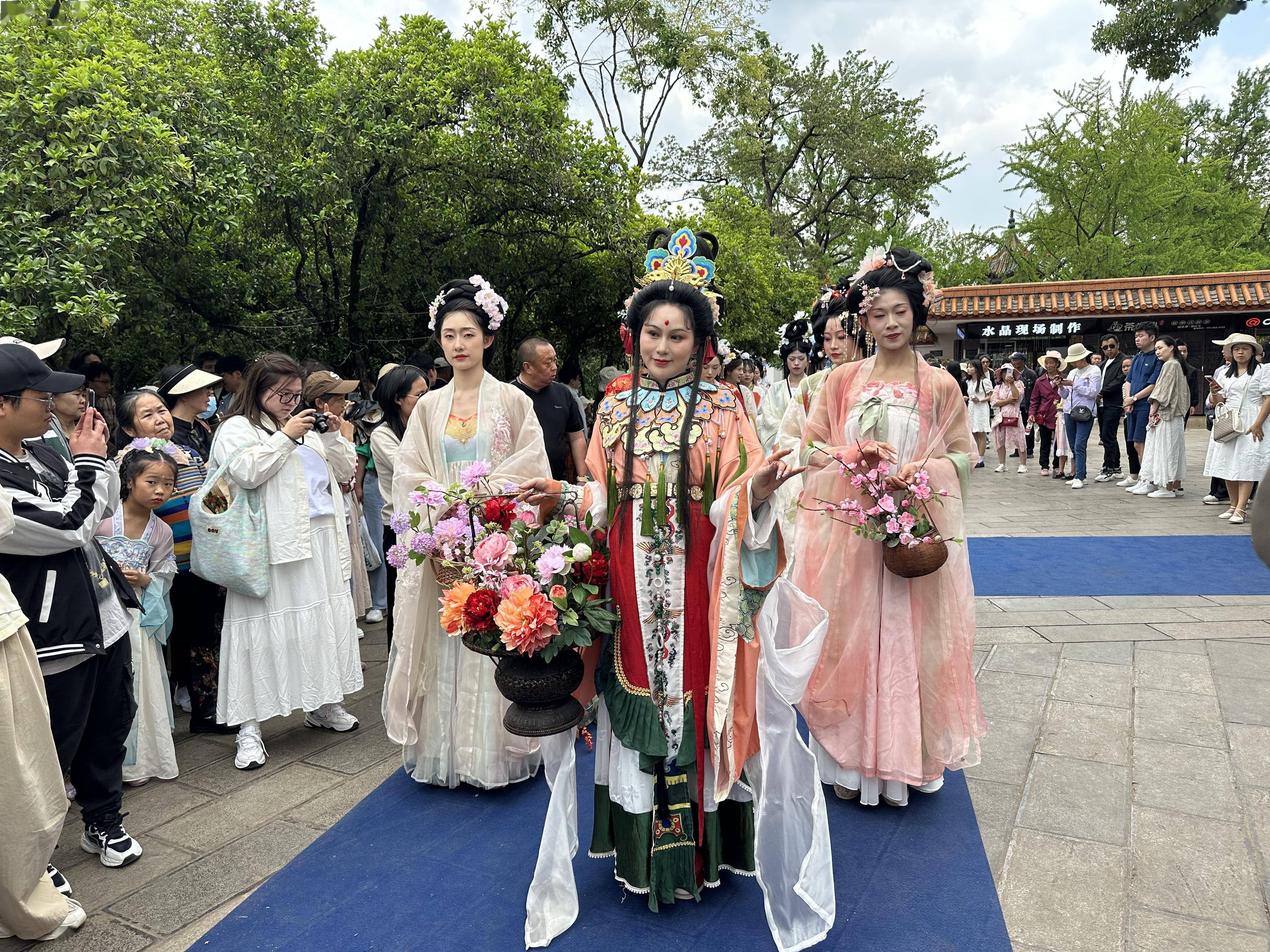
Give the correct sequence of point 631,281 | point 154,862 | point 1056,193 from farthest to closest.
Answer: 1. point 1056,193
2. point 631,281
3. point 154,862

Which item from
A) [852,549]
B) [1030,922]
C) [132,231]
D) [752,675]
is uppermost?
[132,231]

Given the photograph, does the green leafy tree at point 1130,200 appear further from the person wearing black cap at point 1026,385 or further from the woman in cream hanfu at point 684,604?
the woman in cream hanfu at point 684,604

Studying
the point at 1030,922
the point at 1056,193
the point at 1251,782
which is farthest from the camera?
the point at 1056,193

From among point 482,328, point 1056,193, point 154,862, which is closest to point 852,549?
point 482,328

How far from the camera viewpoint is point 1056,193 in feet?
73.2

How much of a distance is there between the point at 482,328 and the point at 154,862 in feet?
7.80

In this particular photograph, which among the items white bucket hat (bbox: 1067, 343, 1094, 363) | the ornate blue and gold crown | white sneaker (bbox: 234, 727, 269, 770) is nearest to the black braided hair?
white sneaker (bbox: 234, 727, 269, 770)

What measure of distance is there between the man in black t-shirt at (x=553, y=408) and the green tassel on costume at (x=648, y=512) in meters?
2.32

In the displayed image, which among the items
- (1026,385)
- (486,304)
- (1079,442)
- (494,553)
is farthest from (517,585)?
(1026,385)

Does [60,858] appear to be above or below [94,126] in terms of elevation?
below

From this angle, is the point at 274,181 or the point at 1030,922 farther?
the point at 274,181

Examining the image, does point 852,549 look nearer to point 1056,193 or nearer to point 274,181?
point 274,181

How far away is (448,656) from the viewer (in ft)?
11.6

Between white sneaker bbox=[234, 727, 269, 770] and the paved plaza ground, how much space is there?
1.8 inches
